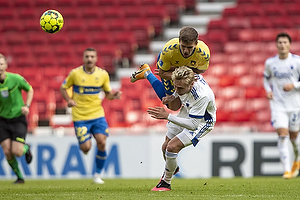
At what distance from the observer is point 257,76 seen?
15.0 metres

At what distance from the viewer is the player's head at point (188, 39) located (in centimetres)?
644

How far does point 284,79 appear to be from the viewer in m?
9.84

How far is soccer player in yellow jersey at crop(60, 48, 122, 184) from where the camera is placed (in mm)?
9688

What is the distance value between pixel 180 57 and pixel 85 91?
3.22 metres

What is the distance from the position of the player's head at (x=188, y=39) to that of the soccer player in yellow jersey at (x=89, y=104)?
3.23m

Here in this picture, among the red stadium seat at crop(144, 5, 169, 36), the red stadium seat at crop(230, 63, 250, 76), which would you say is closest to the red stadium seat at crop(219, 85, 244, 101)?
the red stadium seat at crop(230, 63, 250, 76)

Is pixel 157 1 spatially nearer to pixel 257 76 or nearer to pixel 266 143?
Answer: pixel 257 76

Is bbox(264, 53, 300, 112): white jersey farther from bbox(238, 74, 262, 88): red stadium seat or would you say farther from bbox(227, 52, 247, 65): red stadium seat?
bbox(227, 52, 247, 65): red stadium seat

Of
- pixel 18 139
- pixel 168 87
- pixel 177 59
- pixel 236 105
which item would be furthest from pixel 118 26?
pixel 177 59

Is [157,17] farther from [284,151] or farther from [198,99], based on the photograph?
[198,99]

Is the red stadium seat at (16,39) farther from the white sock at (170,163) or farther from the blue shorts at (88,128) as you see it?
the white sock at (170,163)

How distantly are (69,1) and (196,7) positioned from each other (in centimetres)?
427

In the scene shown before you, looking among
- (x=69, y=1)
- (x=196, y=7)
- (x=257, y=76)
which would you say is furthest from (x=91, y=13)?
(x=257, y=76)

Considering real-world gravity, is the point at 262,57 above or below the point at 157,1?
below
